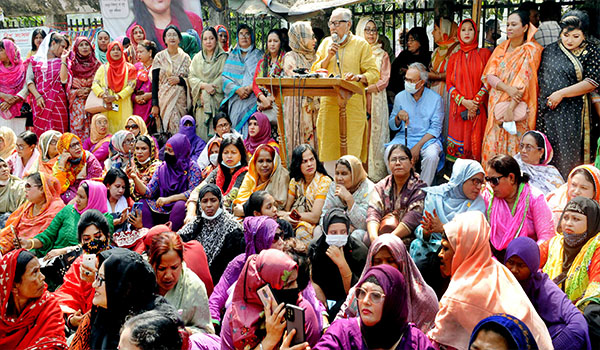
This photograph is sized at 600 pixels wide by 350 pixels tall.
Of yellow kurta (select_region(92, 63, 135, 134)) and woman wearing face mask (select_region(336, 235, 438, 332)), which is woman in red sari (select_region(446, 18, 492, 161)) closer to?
woman wearing face mask (select_region(336, 235, 438, 332))

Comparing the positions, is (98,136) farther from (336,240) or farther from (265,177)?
(336,240)

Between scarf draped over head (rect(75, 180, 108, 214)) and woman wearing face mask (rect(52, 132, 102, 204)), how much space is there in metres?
1.15

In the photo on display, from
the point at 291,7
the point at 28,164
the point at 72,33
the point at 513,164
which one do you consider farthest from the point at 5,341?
the point at 72,33

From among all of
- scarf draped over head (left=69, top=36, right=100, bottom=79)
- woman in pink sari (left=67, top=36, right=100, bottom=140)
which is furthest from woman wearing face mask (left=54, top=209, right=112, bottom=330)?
scarf draped over head (left=69, top=36, right=100, bottom=79)

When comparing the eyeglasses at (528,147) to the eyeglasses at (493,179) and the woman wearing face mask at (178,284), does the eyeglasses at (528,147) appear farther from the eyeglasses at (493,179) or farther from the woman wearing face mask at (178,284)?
the woman wearing face mask at (178,284)

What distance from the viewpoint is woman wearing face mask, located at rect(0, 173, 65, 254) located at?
18.7ft

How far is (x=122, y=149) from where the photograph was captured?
6824 millimetres

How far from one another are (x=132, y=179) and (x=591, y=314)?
4.30 meters

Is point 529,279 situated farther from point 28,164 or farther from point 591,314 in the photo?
point 28,164

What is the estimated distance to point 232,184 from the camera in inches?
231

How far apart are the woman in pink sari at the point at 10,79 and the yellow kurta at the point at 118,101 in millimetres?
1318

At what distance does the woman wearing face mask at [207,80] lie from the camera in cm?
766

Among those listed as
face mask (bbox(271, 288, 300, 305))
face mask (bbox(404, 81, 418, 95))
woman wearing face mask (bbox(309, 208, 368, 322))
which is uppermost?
face mask (bbox(404, 81, 418, 95))

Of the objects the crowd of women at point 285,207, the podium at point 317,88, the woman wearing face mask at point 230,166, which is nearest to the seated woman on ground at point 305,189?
the crowd of women at point 285,207
